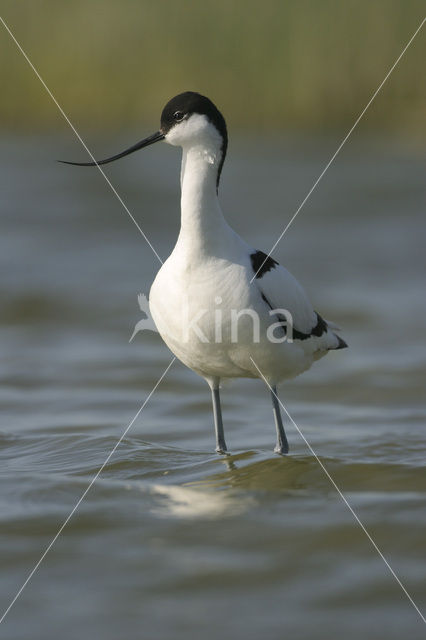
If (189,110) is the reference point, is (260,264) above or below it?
below

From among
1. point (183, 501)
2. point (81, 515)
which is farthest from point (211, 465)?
point (81, 515)

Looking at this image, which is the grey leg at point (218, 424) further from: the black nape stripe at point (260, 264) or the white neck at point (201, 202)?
the white neck at point (201, 202)

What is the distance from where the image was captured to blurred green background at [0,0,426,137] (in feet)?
50.3

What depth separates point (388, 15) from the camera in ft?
50.6

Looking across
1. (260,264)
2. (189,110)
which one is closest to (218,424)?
(260,264)

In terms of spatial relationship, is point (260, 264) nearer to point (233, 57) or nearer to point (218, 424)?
point (218, 424)

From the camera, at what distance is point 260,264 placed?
596 cm

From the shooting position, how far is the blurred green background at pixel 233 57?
50.3ft

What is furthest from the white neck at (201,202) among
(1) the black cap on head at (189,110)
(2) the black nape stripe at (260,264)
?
(2) the black nape stripe at (260,264)

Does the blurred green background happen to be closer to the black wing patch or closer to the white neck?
the black wing patch

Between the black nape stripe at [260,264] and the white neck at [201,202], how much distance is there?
9.8 inches

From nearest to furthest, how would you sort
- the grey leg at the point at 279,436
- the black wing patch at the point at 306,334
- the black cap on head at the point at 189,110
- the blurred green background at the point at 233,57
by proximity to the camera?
the black cap on head at the point at 189,110
the black wing patch at the point at 306,334
the grey leg at the point at 279,436
the blurred green background at the point at 233,57

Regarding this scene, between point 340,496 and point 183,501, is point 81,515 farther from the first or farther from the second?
point 340,496

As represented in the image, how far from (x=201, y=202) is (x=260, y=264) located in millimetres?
491
